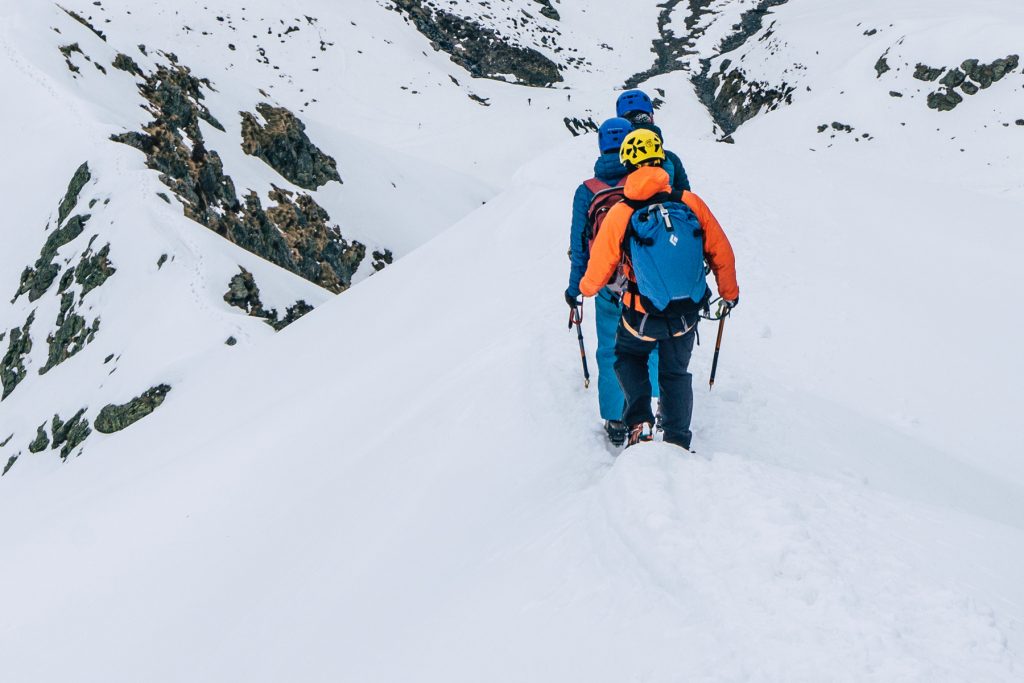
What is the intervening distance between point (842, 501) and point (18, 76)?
33062mm

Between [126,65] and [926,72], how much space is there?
41406 millimetres

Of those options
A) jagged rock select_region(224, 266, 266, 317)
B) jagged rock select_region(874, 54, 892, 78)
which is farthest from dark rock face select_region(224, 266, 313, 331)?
jagged rock select_region(874, 54, 892, 78)

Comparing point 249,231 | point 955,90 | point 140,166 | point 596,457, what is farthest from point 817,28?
point 596,457

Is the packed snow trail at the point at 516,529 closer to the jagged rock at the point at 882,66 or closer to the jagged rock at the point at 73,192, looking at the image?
the jagged rock at the point at 73,192

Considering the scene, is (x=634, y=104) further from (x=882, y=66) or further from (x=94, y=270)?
(x=882, y=66)

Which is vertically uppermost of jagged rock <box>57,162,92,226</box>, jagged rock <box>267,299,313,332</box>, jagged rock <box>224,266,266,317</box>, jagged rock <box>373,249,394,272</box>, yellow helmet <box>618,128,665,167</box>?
yellow helmet <box>618,128,665,167</box>

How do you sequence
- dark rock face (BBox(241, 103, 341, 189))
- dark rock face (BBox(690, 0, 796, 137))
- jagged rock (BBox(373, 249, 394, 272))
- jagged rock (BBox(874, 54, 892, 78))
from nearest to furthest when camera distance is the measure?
jagged rock (BBox(373, 249, 394, 272)), dark rock face (BBox(241, 103, 341, 189)), jagged rock (BBox(874, 54, 892, 78)), dark rock face (BBox(690, 0, 796, 137))

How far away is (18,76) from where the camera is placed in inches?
1027

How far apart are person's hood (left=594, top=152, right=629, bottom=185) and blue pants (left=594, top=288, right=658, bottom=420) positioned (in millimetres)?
847

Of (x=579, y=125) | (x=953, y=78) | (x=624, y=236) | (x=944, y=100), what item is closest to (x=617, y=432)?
(x=624, y=236)

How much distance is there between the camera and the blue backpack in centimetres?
391

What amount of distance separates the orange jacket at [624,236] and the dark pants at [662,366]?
0.17 meters

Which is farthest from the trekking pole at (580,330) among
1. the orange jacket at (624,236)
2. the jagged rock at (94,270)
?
the jagged rock at (94,270)

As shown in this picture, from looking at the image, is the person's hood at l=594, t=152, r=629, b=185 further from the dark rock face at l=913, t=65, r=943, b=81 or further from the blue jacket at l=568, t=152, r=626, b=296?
the dark rock face at l=913, t=65, r=943, b=81
